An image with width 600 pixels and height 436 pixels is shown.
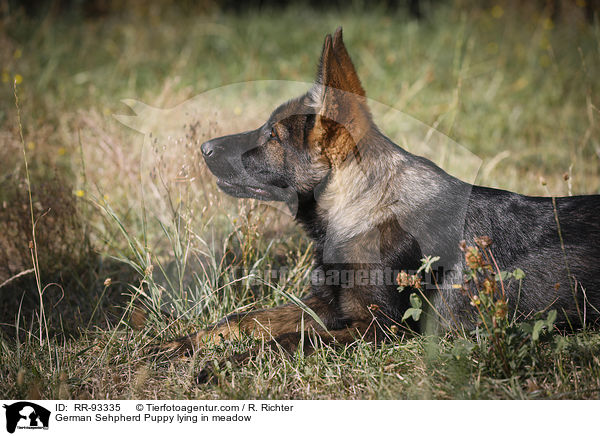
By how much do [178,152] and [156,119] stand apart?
5.34ft

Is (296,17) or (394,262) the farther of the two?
(296,17)

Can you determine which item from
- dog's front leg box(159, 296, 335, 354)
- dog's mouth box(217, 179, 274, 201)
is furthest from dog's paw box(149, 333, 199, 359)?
dog's mouth box(217, 179, 274, 201)

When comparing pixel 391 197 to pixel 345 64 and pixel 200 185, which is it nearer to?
pixel 345 64

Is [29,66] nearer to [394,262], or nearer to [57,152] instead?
[57,152]

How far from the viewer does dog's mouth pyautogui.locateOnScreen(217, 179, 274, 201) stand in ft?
8.79

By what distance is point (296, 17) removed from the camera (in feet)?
29.8

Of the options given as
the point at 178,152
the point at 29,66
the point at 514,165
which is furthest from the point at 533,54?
the point at 29,66

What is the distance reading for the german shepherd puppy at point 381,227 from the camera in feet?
7.55

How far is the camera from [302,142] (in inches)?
98.9

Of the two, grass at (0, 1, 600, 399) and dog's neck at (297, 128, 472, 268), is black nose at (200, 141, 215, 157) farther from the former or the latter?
dog's neck at (297, 128, 472, 268)

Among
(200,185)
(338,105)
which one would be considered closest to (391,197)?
(338,105)

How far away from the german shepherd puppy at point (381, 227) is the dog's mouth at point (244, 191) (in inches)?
3.6
